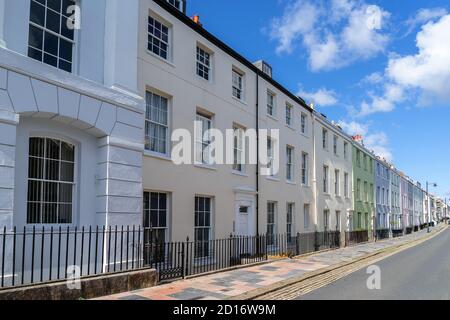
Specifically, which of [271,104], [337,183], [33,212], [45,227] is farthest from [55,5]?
[337,183]

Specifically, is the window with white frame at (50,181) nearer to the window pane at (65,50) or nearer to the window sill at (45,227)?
the window sill at (45,227)

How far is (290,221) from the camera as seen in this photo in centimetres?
2109

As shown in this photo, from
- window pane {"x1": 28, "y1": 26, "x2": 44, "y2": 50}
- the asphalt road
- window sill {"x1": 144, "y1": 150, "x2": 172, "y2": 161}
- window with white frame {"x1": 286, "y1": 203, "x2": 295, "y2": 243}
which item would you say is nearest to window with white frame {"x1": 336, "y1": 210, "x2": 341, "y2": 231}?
window with white frame {"x1": 286, "y1": 203, "x2": 295, "y2": 243}

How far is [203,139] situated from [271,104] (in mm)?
6684

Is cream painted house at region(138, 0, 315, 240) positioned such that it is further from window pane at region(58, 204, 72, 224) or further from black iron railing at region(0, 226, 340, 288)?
window pane at region(58, 204, 72, 224)

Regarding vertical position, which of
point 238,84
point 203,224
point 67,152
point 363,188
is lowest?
point 203,224

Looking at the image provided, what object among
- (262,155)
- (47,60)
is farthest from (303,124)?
(47,60)

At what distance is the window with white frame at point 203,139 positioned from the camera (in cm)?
1400

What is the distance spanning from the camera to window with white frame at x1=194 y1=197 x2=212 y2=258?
13.6m

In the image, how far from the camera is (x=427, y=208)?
285ft

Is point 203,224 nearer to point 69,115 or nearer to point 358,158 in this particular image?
point 69,115

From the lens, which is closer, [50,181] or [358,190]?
[50,181]

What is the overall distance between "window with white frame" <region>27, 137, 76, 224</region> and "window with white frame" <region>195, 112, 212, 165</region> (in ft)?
17.8
